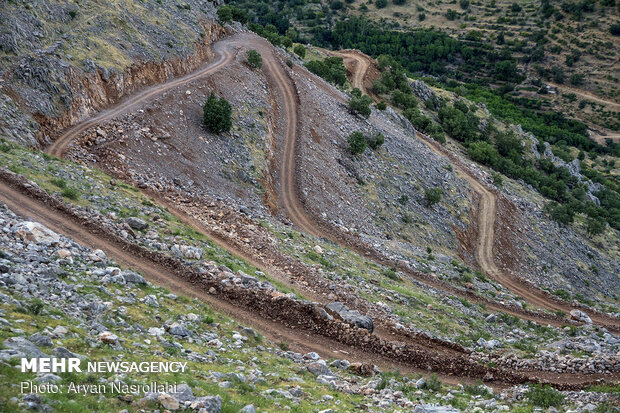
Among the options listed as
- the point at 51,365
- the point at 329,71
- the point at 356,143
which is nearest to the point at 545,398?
the point at 51,365

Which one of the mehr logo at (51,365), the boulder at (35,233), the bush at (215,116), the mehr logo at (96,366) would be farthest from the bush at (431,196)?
the mehr logo at (51,365)

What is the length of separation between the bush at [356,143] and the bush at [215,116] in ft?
61.5

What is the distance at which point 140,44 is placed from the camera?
5112cm

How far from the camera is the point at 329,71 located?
282 ft

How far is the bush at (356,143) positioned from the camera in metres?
60.9

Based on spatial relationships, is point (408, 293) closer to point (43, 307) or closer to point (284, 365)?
point (284, 365)

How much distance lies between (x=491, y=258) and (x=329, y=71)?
44219 mm

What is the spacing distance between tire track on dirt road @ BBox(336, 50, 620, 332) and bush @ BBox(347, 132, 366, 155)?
817 inches

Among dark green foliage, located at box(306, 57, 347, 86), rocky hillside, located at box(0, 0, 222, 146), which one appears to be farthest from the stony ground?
dark green foliage, located at box(306, 57, 347, 86)

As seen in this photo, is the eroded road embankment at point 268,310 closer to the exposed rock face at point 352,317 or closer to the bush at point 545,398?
the exposed rock face at point 352,317

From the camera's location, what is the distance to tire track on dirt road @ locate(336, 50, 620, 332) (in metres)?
50.5

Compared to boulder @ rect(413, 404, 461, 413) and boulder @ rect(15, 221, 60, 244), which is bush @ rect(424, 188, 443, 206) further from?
boulder @ rect(15, 221, 60, 244)

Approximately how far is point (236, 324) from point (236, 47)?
182ft

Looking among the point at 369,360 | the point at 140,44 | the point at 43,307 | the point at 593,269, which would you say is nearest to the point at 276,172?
the point at 140,44
